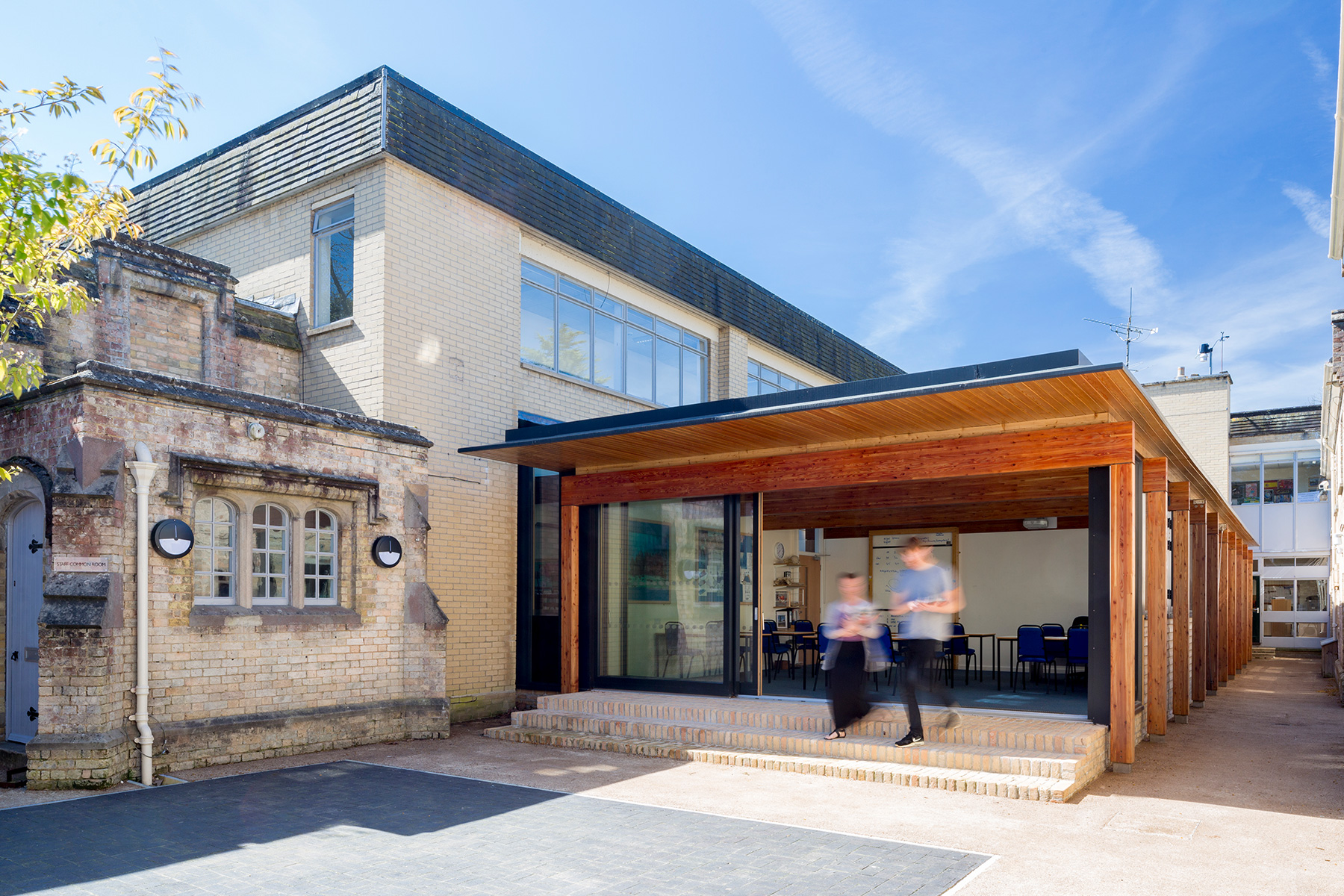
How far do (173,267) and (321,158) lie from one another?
219 cm

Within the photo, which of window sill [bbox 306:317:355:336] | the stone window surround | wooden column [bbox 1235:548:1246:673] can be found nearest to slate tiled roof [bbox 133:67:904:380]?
window sill [bbox 306:317:355:336]

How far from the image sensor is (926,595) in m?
7.96

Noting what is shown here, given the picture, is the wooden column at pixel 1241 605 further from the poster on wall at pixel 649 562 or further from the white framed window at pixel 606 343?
the poster on wall at pixel 649 562

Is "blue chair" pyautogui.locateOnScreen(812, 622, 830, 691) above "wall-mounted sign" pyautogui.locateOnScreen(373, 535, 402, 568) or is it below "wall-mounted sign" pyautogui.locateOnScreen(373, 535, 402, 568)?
below

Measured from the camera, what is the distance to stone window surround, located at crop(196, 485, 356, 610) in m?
8.41

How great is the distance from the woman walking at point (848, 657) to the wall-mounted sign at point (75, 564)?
5950mm

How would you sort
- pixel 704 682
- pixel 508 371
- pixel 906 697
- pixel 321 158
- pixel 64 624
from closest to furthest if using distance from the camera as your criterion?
pixel 64 624 < pixel 906 697 < pixel 704 682 < pixel 321 158 < pixel 508 371

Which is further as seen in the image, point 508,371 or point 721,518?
point 508,371

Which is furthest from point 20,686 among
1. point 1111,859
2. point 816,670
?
point 816,670

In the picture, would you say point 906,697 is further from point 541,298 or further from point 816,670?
point 541,298

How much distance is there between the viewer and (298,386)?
464 inches

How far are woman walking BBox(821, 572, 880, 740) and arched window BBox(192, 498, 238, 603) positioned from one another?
535 centimetres

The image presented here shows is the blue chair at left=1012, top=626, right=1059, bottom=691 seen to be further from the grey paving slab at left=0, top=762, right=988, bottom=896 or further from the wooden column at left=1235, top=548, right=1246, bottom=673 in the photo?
the wooden column at left=1235, top=548, right=1246, bottom=673

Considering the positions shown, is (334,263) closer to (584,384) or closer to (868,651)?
(584,384)
